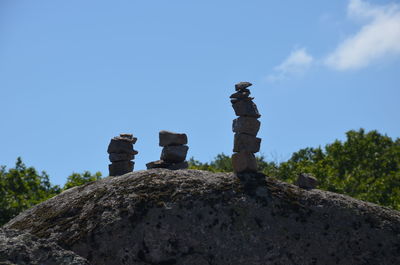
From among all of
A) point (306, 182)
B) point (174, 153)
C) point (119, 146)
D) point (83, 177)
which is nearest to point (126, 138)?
point (119, 146)

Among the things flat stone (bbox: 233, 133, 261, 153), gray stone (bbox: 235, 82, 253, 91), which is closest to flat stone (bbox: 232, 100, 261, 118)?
gray stone (bbox: 235, 82, 253, 91)

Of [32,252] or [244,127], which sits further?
[244,127]

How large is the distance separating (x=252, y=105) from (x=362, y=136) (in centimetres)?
3457

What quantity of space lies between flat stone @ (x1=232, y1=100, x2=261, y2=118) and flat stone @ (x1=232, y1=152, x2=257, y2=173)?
4.05 ft

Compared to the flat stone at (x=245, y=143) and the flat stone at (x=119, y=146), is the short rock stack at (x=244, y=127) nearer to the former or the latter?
the flat stone at (x=245, y=143)

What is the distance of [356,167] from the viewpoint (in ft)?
159

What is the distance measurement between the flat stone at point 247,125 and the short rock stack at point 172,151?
2.24 metres

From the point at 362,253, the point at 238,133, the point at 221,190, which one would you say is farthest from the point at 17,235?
the point at 362,253

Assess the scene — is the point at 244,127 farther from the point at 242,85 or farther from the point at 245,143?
the point at 242,85

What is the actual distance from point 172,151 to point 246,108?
119 inches

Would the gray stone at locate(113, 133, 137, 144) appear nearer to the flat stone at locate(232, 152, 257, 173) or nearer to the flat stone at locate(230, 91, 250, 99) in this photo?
the flat stone at locate(230, 91, 250, 99)

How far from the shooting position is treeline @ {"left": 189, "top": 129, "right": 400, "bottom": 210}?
42.8 m

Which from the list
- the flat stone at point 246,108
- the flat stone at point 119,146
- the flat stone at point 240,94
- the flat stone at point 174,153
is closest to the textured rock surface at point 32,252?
the flat stone at point 174,153

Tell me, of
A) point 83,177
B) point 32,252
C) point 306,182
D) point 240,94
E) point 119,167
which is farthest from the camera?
point 83,177
